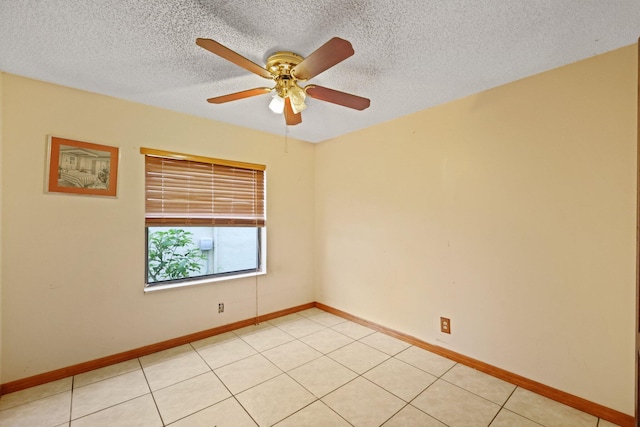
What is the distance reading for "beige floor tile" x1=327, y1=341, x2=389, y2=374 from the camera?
2.40 m

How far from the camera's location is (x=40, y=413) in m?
1.82

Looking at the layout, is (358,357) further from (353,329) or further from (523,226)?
(523,226)

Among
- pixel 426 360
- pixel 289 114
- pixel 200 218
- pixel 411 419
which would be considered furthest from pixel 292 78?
pixel 426 360

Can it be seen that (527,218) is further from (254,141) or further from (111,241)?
(111,241)

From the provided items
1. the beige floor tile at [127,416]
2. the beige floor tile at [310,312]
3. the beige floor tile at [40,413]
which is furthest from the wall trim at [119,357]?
the beige floor tile at [127,416]

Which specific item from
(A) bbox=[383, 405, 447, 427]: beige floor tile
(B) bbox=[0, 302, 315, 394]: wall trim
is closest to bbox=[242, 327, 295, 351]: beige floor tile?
(B) bbox=[0, 302, 315, 394]: wall trim

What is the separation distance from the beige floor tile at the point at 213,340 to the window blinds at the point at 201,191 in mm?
1211

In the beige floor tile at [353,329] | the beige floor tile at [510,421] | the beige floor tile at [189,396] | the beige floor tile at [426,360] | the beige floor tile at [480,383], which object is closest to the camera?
the beige floor tile at [510,421]

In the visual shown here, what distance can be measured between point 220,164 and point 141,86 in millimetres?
1019

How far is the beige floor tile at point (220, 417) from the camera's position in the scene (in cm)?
173

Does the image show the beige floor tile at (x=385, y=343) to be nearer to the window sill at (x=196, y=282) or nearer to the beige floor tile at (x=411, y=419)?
the beige floor tile at (x=411, y=419)

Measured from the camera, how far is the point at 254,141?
337 cm

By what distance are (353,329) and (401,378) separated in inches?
39.4

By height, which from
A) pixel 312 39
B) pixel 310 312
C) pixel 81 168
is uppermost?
pixel 312 39
